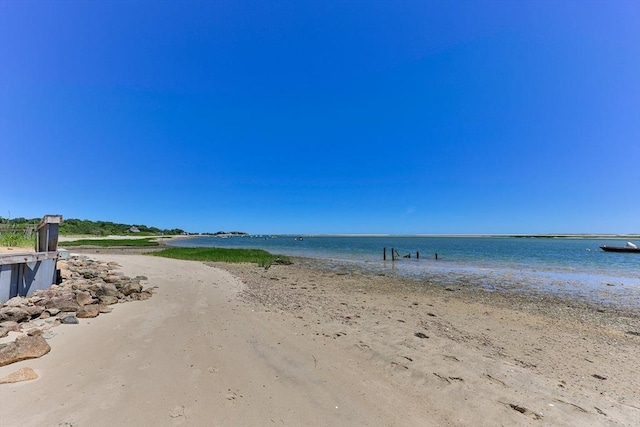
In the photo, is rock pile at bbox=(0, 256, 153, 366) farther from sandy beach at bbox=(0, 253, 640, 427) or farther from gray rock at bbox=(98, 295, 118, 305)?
sandy beach at bbox=(0, 253, 640, 427)

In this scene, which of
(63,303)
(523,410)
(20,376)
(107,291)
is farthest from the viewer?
(107,291)

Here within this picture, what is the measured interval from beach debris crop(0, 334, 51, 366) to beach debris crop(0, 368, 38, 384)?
525mm

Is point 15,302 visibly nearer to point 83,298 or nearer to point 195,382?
Answer: point 83,298

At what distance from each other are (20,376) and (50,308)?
3.72m

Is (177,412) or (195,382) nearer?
(177,412)

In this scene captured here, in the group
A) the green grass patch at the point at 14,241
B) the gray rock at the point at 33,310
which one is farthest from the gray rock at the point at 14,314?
the green grass patch at the point at 14,241

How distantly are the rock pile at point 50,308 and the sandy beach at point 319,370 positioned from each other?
0.80ft

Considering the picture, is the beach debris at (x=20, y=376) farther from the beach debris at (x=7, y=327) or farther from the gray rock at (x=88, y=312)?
the gray rock at (x=88, y=312)

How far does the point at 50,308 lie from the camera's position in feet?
22.8

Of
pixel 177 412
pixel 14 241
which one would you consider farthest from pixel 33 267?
pixel 14 241

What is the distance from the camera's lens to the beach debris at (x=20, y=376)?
12.9 ft

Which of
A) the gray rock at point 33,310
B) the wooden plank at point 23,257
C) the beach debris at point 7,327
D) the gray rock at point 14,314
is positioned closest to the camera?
the beach debris at point 7,327

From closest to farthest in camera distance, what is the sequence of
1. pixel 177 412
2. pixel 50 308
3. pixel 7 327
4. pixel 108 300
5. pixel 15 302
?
pixel 177 412 < pixel 7 327 < pixel 15 302 < pixel 50 308 < pixel 108 300

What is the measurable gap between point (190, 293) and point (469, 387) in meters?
9.38
